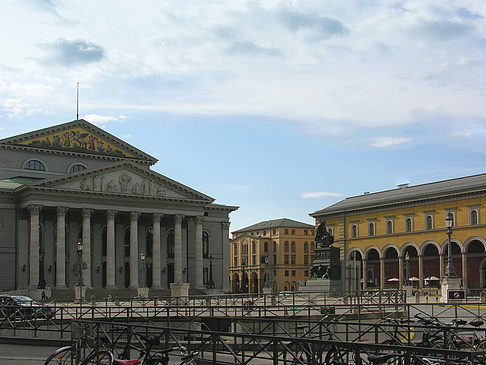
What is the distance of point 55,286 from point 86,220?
22.5 feet

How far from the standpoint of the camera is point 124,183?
2921 inches

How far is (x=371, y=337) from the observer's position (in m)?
27.2

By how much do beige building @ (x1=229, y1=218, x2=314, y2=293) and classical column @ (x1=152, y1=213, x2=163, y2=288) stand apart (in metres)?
58.8

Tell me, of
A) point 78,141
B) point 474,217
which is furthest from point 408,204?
point 78,141

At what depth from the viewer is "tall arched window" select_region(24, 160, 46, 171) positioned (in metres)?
75.4

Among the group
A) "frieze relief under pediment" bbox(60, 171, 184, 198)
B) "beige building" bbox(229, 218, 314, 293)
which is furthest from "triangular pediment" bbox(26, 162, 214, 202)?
"beige building" bbox(229, 218, 314, 293)

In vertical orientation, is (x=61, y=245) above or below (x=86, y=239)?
below

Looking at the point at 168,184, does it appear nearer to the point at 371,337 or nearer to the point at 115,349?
the point at 371,337

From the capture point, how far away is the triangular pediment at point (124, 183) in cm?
7043

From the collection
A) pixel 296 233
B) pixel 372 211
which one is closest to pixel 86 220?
pixel 372 211

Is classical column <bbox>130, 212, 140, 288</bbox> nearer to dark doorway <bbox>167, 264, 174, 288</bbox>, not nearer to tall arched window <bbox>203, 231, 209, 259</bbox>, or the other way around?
dark doorway <bbox>167, 264, 174, 288</bbox>

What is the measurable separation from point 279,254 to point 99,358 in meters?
124

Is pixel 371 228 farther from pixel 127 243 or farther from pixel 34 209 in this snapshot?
pixel 34 209

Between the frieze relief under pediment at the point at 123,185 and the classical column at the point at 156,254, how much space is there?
2.58 m
